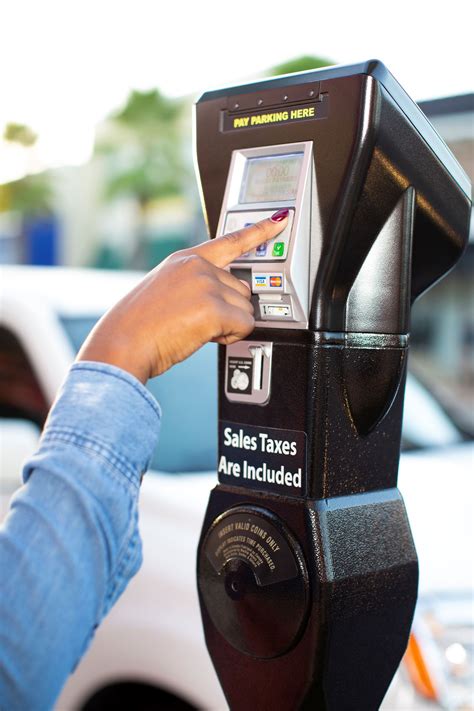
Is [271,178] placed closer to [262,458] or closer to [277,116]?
[277,116]

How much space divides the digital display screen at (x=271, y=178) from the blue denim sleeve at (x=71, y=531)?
41 cm

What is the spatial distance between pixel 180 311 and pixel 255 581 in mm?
419

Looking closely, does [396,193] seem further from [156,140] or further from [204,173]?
[156,140]

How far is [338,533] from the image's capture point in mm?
1254

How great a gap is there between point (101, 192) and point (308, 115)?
19874 millimetres

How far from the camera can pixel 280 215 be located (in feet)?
4.07

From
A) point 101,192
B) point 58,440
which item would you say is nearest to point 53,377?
point 58,440

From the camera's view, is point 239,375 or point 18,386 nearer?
point 239,375

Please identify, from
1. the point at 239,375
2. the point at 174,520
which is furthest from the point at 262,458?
the point at 174,520

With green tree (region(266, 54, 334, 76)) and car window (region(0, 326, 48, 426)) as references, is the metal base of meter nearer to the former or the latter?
car window (region(0, 326, 48, 426))

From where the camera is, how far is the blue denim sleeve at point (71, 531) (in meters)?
0.85

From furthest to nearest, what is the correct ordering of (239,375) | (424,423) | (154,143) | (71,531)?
(154,143) < (424,423) < (239,375) < (71,531)

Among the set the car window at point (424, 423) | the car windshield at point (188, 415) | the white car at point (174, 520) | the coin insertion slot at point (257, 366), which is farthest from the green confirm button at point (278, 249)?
the car window at point (424, 423)

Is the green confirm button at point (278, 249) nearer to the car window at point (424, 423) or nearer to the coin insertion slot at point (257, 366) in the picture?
the coin insertion slot at point (257, 366)
